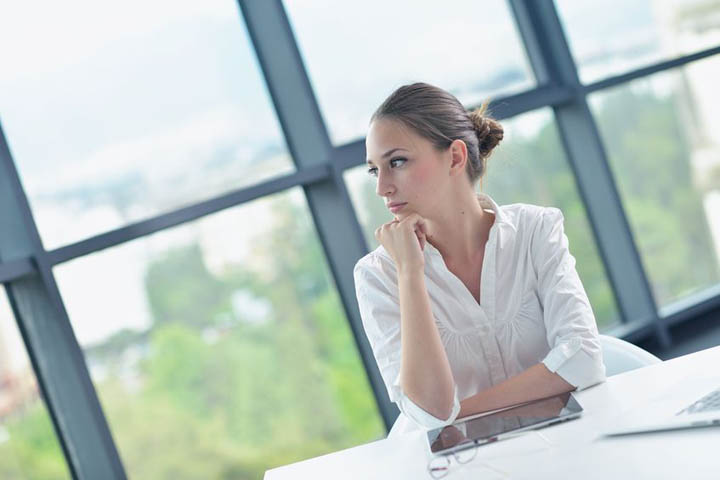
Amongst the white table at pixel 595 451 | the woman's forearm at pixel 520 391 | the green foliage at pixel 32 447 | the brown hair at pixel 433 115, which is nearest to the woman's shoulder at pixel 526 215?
the brown hair at pixel 433 115

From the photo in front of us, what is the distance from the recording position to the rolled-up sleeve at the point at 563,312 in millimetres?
1776

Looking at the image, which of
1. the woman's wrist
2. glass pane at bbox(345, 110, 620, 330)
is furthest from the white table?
glass pane at bbox(345, 110, 620, 330)

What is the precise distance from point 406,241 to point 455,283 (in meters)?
0.16

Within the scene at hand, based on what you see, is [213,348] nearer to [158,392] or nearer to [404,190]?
[158,392]

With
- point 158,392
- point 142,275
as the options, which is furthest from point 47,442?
point 142,275

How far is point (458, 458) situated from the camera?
147 centimetres

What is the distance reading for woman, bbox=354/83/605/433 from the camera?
6.07 ft

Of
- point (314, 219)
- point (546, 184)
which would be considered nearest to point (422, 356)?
point (314, 219)

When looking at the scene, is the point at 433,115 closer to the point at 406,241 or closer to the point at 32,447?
the point at 406,241

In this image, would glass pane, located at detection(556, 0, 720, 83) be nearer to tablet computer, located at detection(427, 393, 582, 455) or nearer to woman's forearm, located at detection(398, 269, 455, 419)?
woman's forearm, located at detection(398, 269, 455, 419)

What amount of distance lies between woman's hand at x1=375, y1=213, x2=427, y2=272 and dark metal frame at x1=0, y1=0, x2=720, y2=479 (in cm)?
80

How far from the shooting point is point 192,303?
A: 3.02 meters

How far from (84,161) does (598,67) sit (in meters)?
2.03

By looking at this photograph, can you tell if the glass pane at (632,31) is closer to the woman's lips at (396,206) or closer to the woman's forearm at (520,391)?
the woman's lips at (396,206)
